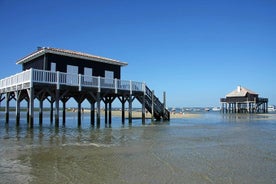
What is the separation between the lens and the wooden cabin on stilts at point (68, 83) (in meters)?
20.7

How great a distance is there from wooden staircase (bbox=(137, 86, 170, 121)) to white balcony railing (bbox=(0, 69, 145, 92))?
2.47m

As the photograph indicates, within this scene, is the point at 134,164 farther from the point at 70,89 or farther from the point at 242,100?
the point at 242,100

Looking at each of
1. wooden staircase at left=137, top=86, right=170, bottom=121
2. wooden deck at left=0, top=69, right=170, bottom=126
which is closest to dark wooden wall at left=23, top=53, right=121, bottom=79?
wooden deck at left=0, top=69, right=170, bottom=126

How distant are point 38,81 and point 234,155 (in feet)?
46.3

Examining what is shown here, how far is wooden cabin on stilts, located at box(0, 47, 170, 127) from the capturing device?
20.7 m

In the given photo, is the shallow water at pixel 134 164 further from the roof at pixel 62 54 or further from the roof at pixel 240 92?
the roof at pixel 240 92

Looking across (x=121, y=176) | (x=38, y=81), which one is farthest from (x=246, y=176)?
(x=38, y=81)

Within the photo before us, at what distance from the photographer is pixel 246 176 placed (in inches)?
307

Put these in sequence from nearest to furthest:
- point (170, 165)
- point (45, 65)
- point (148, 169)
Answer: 1. point (148, 169)
2. point (170, 165)
3. point (45, 65)

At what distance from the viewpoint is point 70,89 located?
2200 centimetres

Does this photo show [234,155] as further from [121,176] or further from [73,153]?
[73,153]

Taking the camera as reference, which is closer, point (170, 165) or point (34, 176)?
point (34, 176)

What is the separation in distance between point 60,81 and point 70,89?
1.05 meters

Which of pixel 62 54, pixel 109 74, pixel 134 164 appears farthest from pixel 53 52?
pixel 134 164
